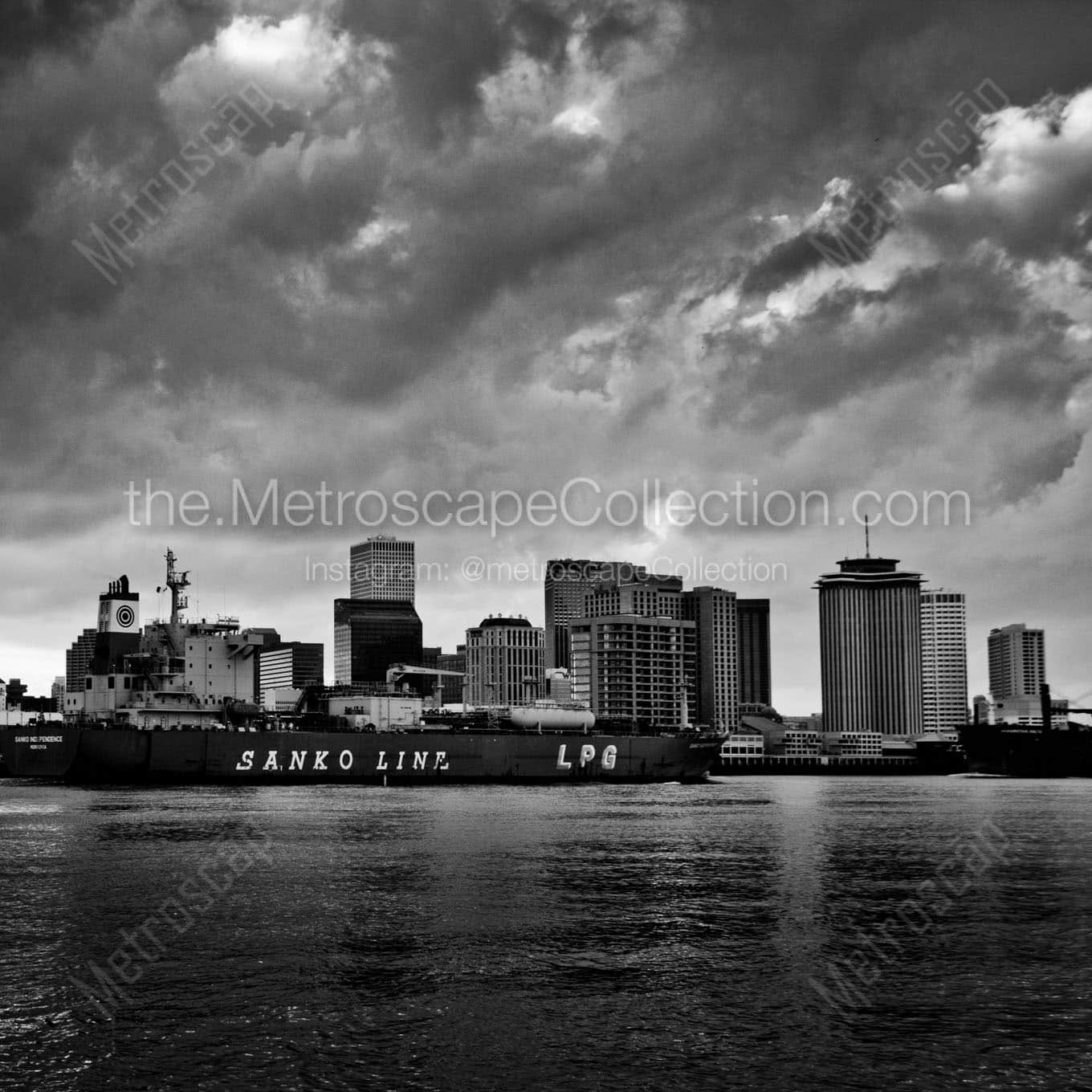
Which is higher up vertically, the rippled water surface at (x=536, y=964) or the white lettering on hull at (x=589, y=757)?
the rippled water surface at (x=536, y=964)

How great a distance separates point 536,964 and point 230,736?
80.7m

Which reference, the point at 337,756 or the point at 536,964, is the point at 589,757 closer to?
the point at 337,756

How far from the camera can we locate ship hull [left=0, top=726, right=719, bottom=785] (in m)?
102

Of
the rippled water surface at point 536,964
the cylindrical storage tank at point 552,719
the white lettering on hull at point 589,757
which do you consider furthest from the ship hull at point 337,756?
the rippled water surface at point 536,964

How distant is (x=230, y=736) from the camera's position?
103562mm

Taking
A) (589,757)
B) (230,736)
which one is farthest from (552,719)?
(230,736)

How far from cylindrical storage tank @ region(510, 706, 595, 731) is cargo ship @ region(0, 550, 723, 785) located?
19 cm

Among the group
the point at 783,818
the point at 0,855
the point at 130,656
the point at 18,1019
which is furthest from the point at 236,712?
the point at 18,1019

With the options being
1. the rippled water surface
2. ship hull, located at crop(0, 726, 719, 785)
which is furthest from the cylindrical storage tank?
the rippled water surface

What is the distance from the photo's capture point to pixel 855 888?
128 feet

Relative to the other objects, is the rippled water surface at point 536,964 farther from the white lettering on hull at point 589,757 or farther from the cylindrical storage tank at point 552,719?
the cylindrical storage tank at point 552,719

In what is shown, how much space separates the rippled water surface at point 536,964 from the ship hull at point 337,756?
47.8 m

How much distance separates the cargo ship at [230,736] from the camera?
102 meters

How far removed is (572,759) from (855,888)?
80.5m
